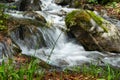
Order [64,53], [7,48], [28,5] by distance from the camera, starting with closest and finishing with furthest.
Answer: [7,48]
[64,53]
[28,5]

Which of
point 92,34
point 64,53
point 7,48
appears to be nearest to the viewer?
point 7,48

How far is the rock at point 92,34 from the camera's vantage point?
8844 mm

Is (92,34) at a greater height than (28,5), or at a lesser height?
lesser

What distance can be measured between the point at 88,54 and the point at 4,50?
2.54m

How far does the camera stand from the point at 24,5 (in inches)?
530

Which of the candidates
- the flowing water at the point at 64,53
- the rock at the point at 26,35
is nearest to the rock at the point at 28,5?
the flowing water at the point at 64,53

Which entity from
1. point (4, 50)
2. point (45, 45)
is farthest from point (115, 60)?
point (4, 50)

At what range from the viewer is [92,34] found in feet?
29.4

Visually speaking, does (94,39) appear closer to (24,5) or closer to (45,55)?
(45,55)

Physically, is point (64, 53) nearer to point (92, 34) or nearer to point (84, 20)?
point (92, 34)

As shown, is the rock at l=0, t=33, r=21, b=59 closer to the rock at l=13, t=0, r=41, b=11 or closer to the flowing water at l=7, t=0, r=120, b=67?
the flowing water at l=7, t=0, r=120, b=67

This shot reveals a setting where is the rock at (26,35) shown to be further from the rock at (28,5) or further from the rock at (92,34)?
the rock at (28,5)

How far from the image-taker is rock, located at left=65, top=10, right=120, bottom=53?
29.0 feet

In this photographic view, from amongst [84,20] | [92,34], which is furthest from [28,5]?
[92,34]
